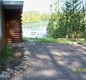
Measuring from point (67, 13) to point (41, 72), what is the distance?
14811mm

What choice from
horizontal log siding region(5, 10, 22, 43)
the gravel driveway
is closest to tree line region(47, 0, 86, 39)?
horizontal log siding region(5, 10, 22, 43)

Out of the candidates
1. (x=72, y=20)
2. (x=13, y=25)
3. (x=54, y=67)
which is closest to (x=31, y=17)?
→ (x=72, y=20)

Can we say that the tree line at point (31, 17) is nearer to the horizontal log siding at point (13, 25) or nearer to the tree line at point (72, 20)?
the tree line at point (72, 20)

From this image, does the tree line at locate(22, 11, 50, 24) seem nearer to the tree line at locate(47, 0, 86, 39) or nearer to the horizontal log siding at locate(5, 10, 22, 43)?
the tree line at locate(47, 0, 86, 39)

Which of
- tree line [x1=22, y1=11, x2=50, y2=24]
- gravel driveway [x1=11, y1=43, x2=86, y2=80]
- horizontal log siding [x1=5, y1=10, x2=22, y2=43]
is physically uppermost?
tree line [x1=22, y1=11, x2=50, y2=24]

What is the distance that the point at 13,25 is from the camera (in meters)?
16.8

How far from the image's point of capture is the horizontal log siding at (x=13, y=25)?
1650 cm

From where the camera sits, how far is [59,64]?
979 centimetres

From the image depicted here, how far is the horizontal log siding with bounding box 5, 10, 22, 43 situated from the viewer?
1650cm

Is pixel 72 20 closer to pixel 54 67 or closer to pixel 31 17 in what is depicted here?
pixel 54 67

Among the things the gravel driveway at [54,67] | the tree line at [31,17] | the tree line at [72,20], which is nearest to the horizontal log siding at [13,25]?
the gravel driveway at [54,67]

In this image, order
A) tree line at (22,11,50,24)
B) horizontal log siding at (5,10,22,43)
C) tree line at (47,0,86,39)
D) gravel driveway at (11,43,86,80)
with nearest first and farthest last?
gravel driveway at (11,43,86,80) → horizontal log siding at (5,10,22,43) → tree line at (47,0,86,39) → tree line at (22,11,50,24)

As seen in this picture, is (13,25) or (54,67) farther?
(13,25)

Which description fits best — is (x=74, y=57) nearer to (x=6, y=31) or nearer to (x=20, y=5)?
(x=20, y=5)
